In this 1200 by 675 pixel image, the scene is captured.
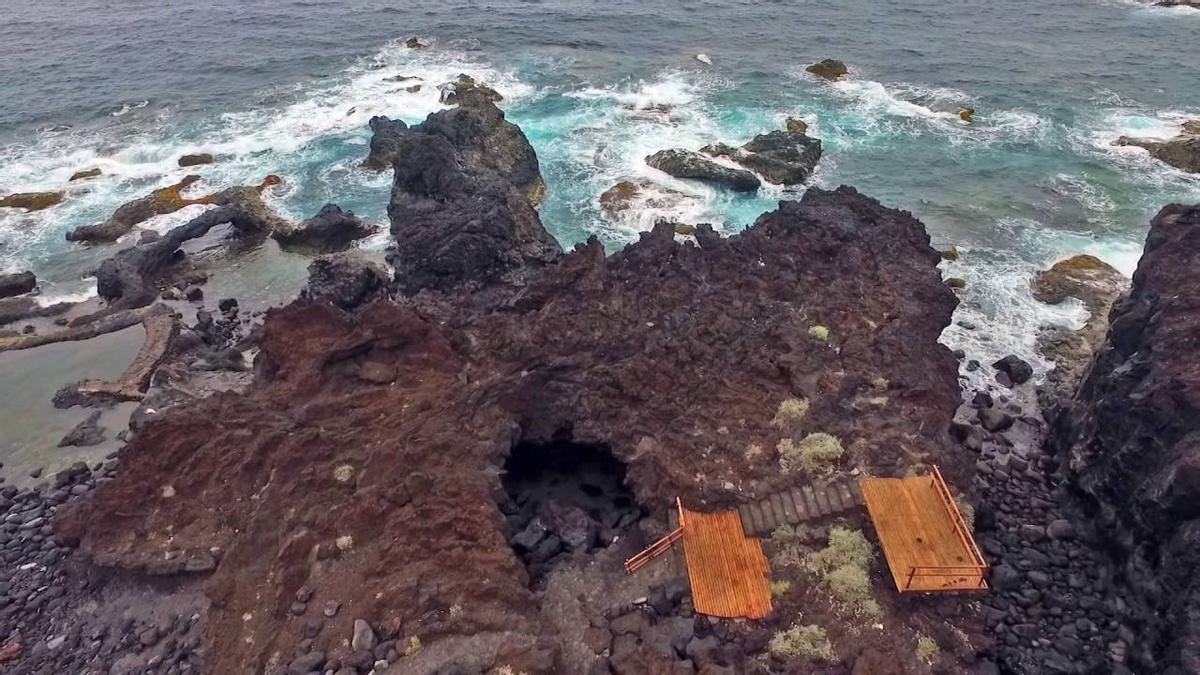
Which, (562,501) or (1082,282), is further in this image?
(1082,282)

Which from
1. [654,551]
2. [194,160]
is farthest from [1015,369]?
[194,160]

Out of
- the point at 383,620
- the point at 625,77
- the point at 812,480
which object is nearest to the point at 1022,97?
the point at 625,77

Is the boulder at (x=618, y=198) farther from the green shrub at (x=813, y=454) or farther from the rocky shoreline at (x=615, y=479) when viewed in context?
the green shrub at (x=813, y=454)

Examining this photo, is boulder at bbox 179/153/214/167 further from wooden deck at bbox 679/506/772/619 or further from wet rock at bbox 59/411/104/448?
wooden deck at bbox 679/506/772/619

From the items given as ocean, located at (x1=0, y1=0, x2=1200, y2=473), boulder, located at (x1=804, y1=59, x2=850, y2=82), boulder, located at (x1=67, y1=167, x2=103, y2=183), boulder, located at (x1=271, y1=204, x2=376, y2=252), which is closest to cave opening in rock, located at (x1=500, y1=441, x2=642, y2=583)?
ocean, located at (x1=0, y1=0, x2=1200, y2=473)

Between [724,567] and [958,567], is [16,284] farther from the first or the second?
[958,567]

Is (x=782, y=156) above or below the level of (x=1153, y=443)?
above

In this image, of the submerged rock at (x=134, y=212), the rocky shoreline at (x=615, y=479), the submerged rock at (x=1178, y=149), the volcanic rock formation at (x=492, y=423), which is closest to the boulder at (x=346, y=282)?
the rocky shoreline at (x=615, y=479)
